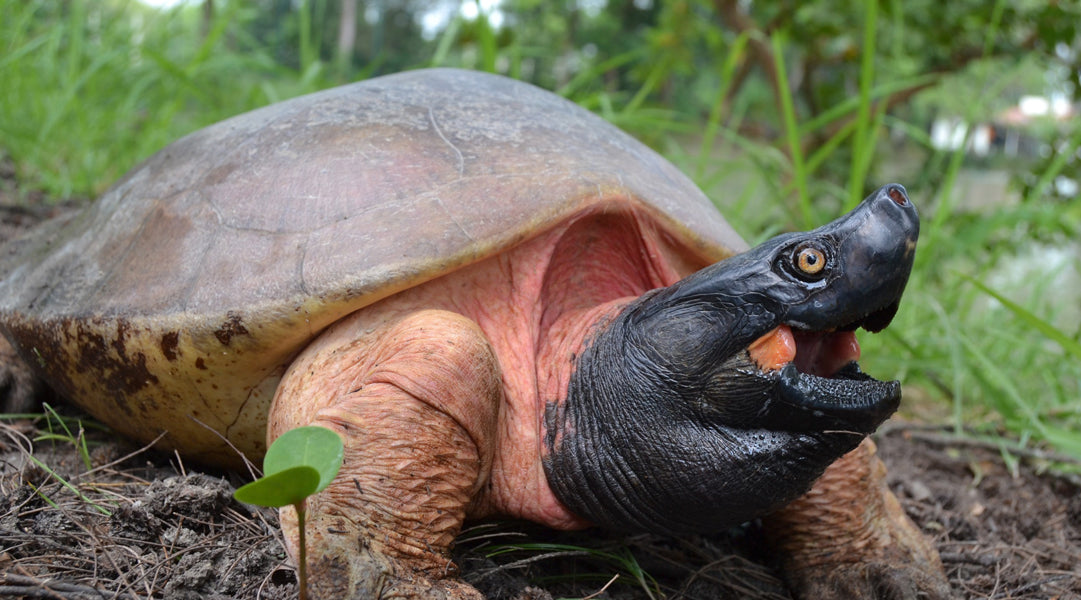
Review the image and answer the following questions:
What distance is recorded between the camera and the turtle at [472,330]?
137 cm

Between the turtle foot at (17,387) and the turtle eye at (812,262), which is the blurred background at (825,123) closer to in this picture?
the turtle eye at (812,262)

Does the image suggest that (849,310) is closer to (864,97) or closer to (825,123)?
(864,97)

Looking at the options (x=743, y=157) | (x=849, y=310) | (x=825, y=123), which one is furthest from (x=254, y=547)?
(x=825, y=123)

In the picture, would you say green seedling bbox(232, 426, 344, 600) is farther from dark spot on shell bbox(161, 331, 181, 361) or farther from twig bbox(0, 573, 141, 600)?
dark spot on shell bbox(161, 331, 181, 361)

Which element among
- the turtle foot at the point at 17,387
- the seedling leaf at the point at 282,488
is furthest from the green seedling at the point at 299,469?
the turtle foot at the point at 17,387

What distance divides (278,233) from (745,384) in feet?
3.38

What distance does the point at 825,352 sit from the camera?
1514mm

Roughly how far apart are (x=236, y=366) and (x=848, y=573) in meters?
1.48

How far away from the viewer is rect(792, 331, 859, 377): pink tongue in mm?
1483

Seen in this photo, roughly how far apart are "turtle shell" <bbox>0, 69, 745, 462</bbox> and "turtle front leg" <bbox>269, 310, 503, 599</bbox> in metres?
0.15

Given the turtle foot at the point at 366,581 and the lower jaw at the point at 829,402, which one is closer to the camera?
the turtle foot at the point at 366,581

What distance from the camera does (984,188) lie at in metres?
16.4

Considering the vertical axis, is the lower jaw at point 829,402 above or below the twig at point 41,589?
above

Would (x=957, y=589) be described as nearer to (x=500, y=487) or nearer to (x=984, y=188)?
(x=500, y=487)
